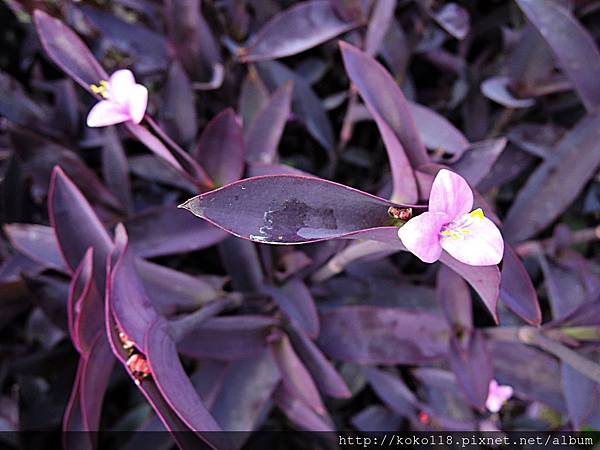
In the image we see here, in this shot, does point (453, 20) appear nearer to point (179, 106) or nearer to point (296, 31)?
point (296, 31)

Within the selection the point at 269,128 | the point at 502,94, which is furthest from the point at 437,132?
the point at 269,128

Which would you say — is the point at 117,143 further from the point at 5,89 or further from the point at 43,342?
the point at 43,342

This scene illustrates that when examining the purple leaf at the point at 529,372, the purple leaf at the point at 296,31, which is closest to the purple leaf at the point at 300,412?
the purple leaf at the point at 529,372

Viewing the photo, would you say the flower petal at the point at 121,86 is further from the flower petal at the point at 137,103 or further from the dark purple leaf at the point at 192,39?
the dark purple leaf at the point at 192,39

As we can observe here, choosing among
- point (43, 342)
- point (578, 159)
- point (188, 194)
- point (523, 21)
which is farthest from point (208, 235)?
point (523, 21)

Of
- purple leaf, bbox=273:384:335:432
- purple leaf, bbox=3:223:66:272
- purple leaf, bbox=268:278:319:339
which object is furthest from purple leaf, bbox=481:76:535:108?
purple leaf, bbox=3:223:66:272
